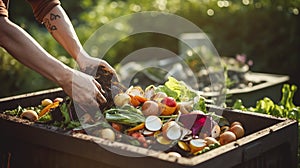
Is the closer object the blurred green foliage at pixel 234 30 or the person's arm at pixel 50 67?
Result: the person's arm at pixel 50 67

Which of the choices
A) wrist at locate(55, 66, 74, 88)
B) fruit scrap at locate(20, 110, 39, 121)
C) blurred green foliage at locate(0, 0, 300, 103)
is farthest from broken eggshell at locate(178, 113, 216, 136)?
blurred green foliage at locate(0, 0, 300, 103)

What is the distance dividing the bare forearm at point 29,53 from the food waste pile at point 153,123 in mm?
161

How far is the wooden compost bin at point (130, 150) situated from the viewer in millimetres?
1928

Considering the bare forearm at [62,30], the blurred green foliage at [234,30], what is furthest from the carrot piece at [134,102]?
the blurred green foliage at [234,30]

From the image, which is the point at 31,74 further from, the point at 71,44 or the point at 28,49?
the point at 28,49

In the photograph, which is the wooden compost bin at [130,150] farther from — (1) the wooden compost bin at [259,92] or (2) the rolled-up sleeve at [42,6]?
(1) the wooden compost bin at [259,92]

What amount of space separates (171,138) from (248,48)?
13.2 feet

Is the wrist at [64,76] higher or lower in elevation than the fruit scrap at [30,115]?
higher

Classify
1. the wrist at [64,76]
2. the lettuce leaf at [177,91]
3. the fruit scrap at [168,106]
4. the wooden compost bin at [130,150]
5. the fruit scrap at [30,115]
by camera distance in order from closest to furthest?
the wooden compost bin at [130,150], the wrist at [64,76], the fruit scrap at [168,106], the fruit scrap at [30,115], the lettuce leaf at [177,91]

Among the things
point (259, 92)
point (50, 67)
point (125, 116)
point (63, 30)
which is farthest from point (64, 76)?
point (259, 92)

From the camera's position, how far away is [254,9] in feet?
19.5

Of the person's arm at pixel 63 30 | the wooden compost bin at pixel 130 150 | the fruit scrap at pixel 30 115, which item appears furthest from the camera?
the person's arm at pixel 63 30

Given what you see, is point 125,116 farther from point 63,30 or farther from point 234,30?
point 234,30

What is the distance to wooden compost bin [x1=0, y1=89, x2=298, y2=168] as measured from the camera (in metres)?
1.93
